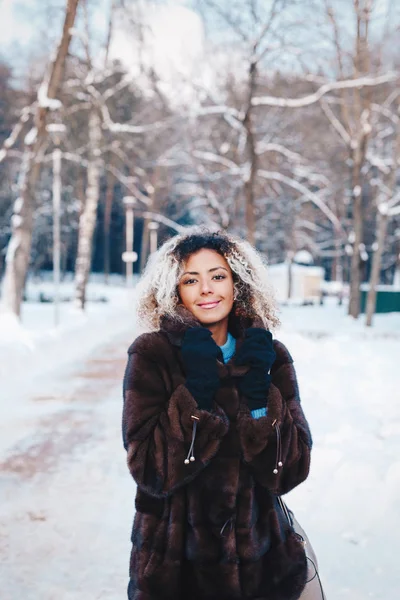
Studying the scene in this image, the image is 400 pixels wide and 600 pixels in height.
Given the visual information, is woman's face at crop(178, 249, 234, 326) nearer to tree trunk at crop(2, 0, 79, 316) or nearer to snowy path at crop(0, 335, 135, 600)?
snowy path at crop(0, 335, 135, 600)

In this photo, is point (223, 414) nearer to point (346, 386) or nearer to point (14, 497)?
point (14, 497)

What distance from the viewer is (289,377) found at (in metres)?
2.04

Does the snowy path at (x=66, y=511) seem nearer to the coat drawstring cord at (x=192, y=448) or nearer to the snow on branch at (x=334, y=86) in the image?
the coat drawstring cord at (x=192, y=448)

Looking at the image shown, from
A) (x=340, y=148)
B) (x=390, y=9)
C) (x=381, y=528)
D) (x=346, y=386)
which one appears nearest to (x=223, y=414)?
(x=381, y=528)

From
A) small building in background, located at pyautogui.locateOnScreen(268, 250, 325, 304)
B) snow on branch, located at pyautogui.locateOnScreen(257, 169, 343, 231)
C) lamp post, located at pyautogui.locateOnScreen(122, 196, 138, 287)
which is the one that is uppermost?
snow on branch, located at pyautogui.locateOnScreen(257, 169, 343, 231)

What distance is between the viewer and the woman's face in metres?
2.04

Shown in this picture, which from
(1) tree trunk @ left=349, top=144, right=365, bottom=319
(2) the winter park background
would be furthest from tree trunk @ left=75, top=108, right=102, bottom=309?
(1) tree trunk @ left=349, top=144, right=365, bottom=319

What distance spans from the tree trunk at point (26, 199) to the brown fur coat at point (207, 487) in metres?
12.4

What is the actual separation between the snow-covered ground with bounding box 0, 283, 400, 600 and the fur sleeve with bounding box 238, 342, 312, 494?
163cm

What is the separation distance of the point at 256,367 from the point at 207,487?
1.34 ft

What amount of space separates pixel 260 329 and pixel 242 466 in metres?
0.44

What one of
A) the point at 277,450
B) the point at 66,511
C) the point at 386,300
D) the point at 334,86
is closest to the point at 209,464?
the point at 277,450

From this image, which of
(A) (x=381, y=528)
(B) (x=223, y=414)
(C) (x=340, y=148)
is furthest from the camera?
(C) (x=340, y=148)

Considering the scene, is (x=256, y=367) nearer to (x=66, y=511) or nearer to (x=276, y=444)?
(x=276, y=444)
